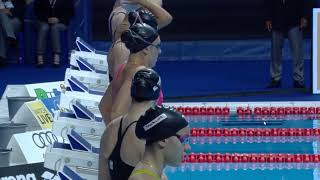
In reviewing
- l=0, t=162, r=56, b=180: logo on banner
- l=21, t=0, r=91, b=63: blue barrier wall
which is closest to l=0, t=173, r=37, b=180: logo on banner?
l=0, t=162, r=56, b=180: logo on banner

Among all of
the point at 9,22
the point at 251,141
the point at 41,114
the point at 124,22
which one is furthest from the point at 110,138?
the point at 9,22

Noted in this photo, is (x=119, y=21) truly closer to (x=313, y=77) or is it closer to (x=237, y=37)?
(x=313, y=77)

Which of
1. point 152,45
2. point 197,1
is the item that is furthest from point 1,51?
point 152,45

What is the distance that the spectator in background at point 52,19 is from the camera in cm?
1479

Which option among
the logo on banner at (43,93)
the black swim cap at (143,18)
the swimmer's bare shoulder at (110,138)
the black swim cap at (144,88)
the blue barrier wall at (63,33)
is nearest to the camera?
the black swim cap at (144,88)

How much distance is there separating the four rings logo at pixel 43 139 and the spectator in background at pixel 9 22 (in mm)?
7571

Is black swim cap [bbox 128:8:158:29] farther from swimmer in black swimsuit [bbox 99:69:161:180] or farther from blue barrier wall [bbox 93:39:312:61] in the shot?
blue barrier wall [bbox 93:39:312:61]

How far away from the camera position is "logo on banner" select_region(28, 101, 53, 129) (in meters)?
7.92

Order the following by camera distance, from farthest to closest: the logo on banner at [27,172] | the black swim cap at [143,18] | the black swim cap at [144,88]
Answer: the logo on banner at [27,172] → the black swim cap at [143,18] → the black swim cap at [144,88]

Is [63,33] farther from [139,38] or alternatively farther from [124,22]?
[139,38]

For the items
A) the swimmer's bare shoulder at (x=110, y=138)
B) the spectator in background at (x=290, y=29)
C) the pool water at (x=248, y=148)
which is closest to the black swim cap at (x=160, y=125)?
the swimmer's bare shoulder at (x=110, y=138)

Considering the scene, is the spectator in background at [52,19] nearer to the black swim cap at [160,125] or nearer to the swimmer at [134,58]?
the swimmer at [134,58]

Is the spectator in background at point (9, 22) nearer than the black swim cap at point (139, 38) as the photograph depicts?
No

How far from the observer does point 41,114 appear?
8.01 m
